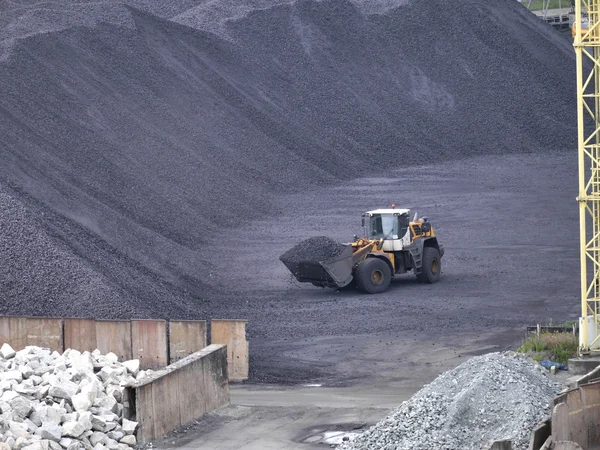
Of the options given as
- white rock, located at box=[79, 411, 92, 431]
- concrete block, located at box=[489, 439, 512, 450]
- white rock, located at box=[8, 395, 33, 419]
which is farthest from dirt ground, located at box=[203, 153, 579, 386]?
concrete block, located at box=[489, 439, 512, 450]

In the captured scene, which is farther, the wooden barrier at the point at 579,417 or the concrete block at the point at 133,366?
the concrete block at the point at 133,366

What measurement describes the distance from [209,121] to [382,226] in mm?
13937

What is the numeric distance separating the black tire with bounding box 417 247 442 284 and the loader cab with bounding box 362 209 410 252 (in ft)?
2.17

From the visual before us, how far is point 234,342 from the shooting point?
735 inches

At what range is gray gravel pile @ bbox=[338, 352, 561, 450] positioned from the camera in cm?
1361

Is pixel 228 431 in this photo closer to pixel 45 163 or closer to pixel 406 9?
pixel 45 163

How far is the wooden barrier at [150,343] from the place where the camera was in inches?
717

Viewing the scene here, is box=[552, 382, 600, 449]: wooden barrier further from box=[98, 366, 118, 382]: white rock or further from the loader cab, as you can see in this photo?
the loader cab

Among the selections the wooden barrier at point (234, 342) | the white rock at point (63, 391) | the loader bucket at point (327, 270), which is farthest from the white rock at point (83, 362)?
the loader bucket at point (327, 270)

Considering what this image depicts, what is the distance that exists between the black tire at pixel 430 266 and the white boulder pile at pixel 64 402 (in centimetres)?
1044

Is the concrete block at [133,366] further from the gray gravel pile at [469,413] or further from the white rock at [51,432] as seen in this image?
the gray gravel pile at [469,413]

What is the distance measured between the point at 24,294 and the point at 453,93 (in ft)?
92.3

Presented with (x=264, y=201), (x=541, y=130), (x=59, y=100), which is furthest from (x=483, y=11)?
(x=59, y=100)

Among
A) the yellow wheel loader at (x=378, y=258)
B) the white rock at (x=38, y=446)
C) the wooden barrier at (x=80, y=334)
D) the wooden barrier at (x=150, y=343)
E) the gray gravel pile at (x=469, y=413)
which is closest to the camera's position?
the gray gravel pile at (x=469, y=413)
